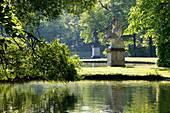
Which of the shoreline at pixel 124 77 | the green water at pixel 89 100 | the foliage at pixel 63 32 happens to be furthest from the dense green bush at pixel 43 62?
the foliage at pixel 63 32

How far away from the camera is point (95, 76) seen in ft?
65.0

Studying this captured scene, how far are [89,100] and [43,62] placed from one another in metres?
2.18

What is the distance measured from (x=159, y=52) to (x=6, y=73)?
67.8 feet

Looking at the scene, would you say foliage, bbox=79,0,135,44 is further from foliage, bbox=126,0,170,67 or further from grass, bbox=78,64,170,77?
grass, bbox=78,64,170,77

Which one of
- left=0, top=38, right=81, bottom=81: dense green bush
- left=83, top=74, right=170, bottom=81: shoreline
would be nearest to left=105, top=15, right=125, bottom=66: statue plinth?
left=83, top=74, right=170, bottom=81: shoreline

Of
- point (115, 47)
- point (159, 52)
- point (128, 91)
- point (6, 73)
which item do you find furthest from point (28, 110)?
point (159, 52)

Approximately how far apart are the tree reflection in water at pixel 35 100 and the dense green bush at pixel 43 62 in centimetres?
88

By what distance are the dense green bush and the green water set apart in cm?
99

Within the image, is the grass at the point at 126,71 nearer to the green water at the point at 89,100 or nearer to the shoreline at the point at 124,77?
the shoreline at the point at 124,77

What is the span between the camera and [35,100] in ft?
40.1

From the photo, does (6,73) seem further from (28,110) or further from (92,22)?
(92,22)

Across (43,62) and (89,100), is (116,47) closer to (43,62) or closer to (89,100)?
(89,100)

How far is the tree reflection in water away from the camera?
1057 cm

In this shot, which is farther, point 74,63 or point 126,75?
point 126,75
